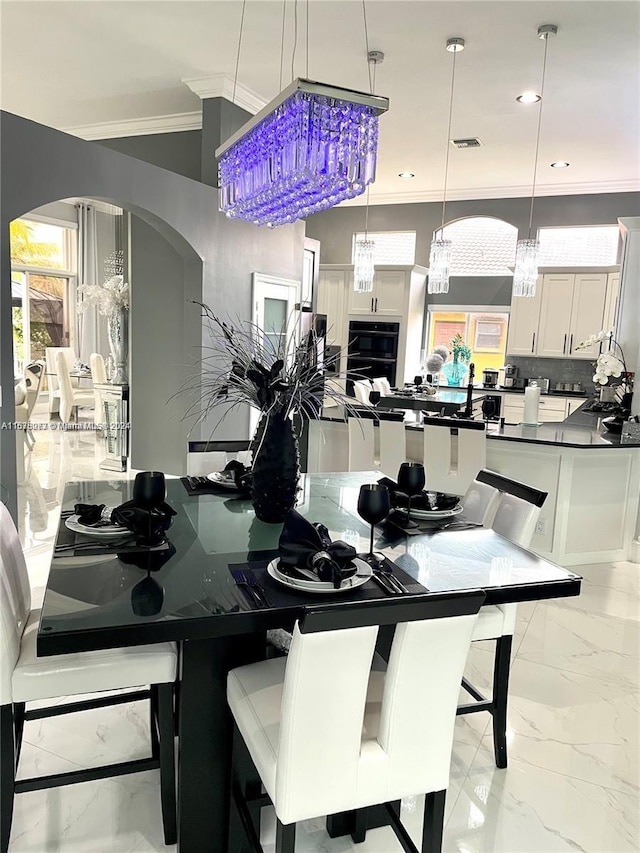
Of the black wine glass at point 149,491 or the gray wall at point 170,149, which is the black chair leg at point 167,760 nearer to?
the black wine glass at point 149,491

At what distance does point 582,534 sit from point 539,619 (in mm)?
1066

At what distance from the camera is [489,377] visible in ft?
27.9

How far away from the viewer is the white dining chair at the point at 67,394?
8.94 metres

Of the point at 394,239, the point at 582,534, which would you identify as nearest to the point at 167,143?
the point at 394,239

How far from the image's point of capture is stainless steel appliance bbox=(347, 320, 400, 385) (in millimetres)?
8508

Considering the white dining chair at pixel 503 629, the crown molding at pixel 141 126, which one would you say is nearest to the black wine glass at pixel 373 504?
the white dining chair at pixel 503 629

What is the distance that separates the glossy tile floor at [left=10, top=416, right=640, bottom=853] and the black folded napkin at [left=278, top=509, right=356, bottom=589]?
908 mm

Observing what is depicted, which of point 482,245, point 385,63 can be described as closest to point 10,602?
point 385,63

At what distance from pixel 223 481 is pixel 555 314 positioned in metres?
6.41

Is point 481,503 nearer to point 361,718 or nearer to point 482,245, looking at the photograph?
point 361,718

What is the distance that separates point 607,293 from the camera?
7.59 meters

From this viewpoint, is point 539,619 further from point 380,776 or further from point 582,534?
point 380,776

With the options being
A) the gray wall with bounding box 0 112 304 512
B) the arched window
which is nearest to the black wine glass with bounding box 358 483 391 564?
the gray wall with bounding box 0 112 304 512

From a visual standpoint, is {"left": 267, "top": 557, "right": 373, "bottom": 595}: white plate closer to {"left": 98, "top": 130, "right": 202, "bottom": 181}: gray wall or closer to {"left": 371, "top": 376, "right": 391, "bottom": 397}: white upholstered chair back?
{"left": 98, "top": 130, "right": 202, "bottom": 181}: gray wall
